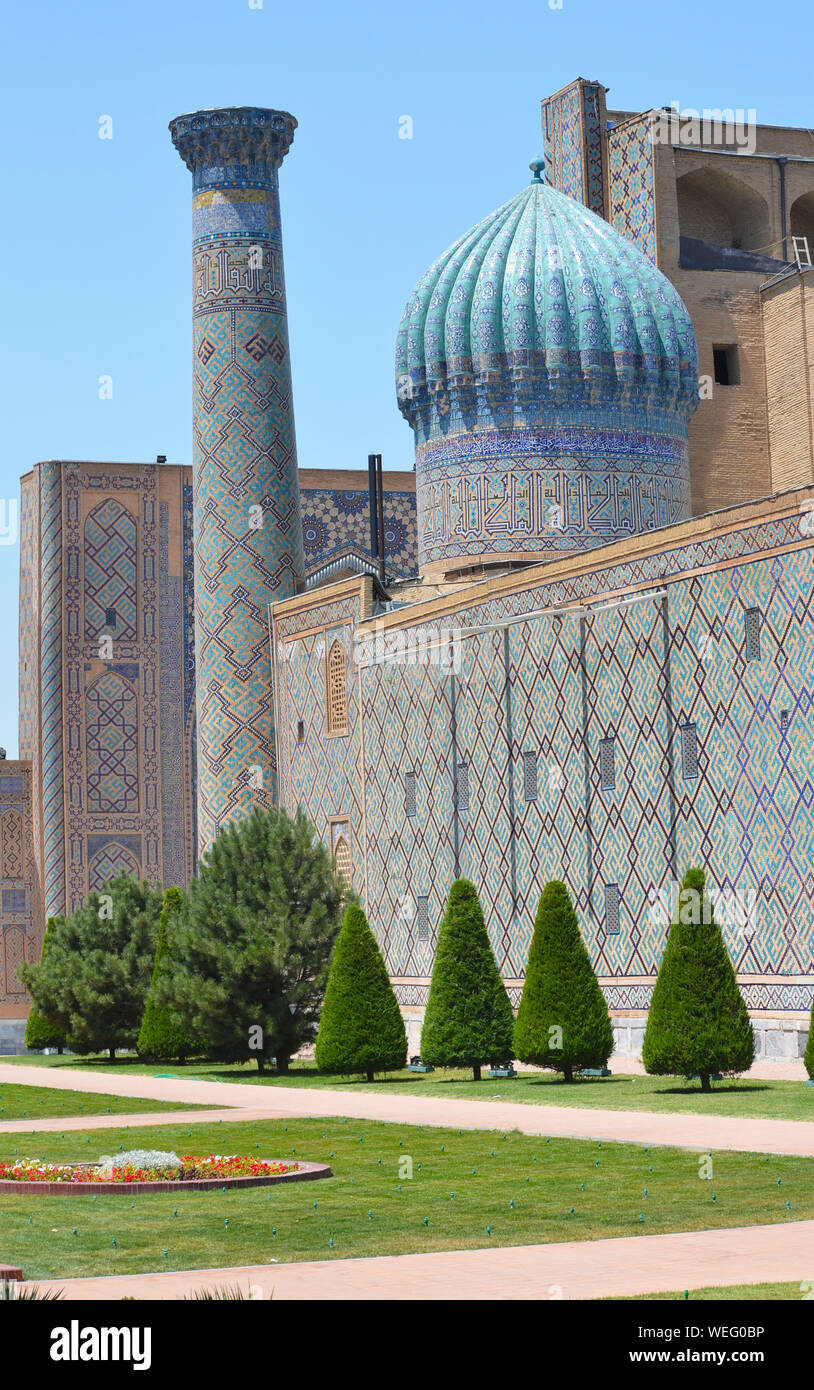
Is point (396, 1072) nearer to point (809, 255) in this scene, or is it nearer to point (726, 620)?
point (726, 620)

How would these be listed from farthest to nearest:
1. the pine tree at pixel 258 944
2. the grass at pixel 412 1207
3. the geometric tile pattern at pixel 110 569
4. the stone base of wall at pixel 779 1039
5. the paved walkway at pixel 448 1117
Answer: the geometric tile pattern at pixel 110 569 → the pine tree at pixel 258 944 → the stone base of wall at pixel 779 1039 → the paved walkway at pixel 448 1117 → the grass at pixel 412 1207

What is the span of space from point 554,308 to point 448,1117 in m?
13.5

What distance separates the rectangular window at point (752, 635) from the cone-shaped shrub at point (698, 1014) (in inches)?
116

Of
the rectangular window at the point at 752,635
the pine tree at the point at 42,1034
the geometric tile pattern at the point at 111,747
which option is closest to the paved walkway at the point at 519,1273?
the rectangular window at the point at 752,635

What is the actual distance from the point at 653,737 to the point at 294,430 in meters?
9.36

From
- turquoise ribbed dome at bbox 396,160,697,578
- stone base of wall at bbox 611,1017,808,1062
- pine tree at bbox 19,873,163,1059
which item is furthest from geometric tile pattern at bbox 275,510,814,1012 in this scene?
pine tree at bbox 19,873,163,1059

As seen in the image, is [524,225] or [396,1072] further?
[524,225]

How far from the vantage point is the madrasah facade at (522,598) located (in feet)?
59.5

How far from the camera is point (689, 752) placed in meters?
18.5

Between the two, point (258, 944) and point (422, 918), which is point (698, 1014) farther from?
point (422, 918)

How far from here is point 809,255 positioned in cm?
2836

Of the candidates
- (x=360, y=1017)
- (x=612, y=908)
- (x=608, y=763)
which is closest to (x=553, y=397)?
(x=608, y=763)

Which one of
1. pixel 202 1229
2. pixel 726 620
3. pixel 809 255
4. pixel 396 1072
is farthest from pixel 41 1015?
pixel 202 1229

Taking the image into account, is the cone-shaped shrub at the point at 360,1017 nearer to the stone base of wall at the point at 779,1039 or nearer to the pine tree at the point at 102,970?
the stone base of wall at the point at 779,1039
